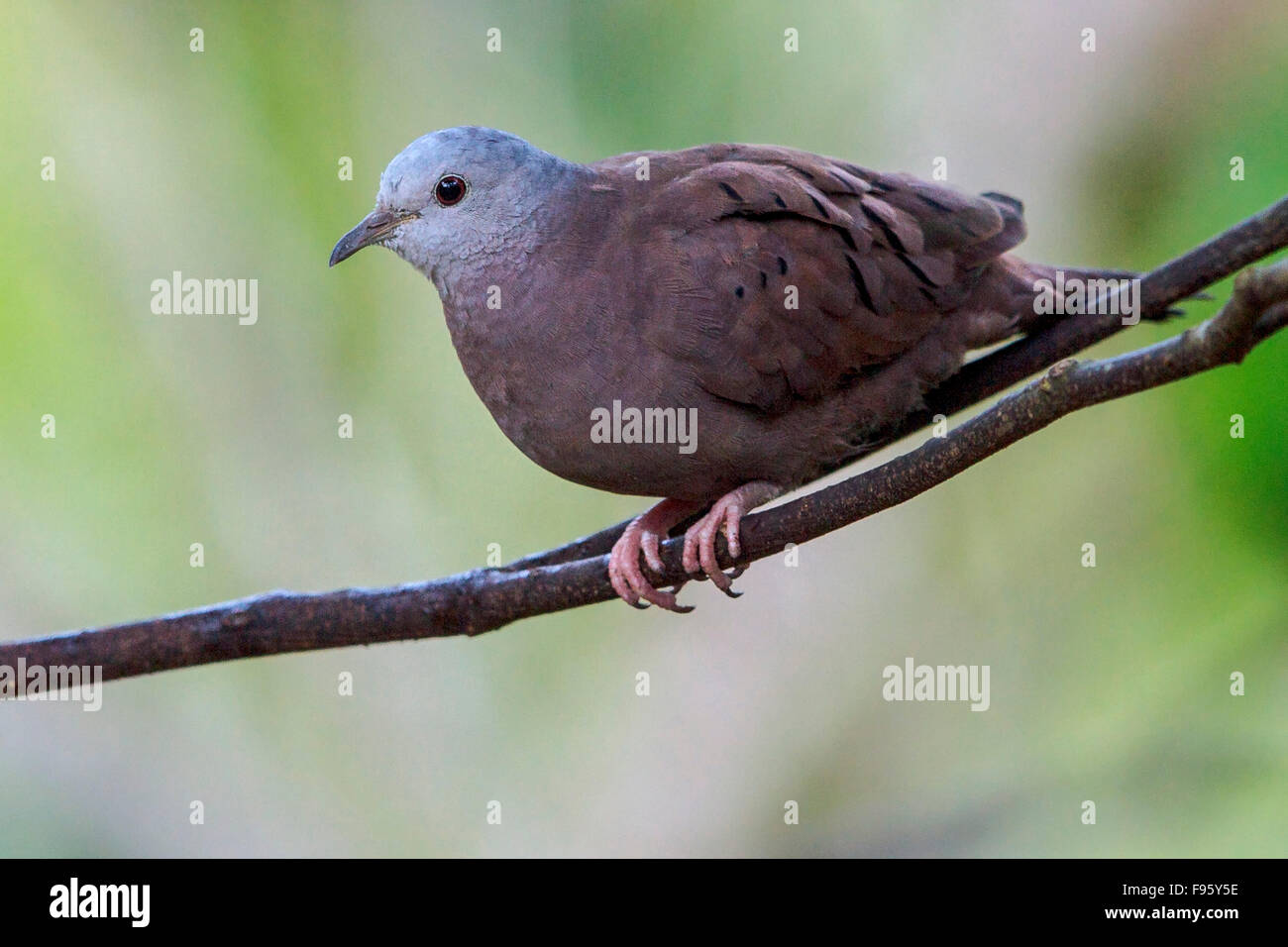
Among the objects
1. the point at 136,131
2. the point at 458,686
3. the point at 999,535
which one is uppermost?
the point at 136,131

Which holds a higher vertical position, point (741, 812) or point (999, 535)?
point (999, 535)

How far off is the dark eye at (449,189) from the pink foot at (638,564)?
927 mm

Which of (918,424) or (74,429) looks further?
(74,429)

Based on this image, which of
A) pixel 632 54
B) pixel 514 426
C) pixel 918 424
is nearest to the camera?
pixel 514 426

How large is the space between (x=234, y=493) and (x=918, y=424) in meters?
3.21

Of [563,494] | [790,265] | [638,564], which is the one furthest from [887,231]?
[563,494]

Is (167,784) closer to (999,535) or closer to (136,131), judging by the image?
(136,131)

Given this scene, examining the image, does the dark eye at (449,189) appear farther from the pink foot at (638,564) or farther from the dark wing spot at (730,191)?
the pink foot at (638,564)

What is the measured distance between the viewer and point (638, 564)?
9.43ft

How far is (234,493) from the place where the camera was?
16.7 feet

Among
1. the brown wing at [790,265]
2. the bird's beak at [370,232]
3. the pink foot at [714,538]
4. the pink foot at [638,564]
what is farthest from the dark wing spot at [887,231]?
the bird's beak at [370,232]

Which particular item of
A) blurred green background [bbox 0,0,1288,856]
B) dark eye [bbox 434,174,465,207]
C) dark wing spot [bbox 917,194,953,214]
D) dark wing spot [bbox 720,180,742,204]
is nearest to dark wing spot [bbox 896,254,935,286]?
dark wing spot [bbox 917,194,953,214]

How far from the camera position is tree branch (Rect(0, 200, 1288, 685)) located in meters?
2.17
